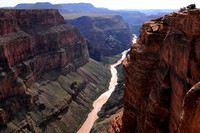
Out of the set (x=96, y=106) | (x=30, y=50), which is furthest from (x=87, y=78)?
(x=30, y=50)

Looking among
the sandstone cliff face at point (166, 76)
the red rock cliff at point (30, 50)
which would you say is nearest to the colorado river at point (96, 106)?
the red rock cliff at point (30, 50)

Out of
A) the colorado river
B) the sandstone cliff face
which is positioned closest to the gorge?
the sandstone cliff face

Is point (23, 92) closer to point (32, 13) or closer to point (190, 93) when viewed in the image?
point (32, 13)

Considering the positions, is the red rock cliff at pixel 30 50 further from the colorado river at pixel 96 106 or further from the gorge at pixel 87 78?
the colorado river at pixel 96 106

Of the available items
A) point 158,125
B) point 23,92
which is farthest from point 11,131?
point 158,125

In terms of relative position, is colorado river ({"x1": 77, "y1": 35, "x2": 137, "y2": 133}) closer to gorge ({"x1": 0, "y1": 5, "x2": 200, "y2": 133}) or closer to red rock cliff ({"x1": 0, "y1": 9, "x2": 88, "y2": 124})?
gorge ({"x1": 0, "y1": 5, "x2": 200, "y2": 133})

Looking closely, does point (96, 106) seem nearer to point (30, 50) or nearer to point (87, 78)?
point (87, 78)
